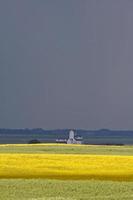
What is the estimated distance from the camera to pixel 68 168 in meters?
38.8

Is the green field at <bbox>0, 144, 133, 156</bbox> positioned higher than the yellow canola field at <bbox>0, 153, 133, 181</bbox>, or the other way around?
the green field at <bbox>0, 144, 133, 156</bbox>

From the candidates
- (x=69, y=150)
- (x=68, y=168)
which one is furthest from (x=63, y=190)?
(x=69, y=150)

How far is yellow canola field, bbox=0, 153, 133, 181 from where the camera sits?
34.6m

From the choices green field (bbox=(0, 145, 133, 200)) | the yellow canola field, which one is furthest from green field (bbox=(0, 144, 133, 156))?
green field (bbox=(0, 145, 133, 200))

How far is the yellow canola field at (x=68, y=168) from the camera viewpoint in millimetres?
34594

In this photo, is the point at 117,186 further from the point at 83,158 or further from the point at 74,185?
the point at 83,158

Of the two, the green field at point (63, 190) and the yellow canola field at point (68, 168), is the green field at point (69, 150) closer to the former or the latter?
the yellow canola field at point (68, 168)

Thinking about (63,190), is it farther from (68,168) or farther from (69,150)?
(69,150)

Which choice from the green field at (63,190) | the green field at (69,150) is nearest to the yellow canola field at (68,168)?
the green field at (63,190)

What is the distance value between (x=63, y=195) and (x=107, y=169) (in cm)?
1330

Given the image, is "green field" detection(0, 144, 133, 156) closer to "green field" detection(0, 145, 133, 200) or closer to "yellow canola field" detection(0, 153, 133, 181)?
"yellow canola field" detection(0, 153, 133, 181)

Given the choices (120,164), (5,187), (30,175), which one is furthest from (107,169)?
(5,187)

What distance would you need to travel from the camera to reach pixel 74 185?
29500 mm

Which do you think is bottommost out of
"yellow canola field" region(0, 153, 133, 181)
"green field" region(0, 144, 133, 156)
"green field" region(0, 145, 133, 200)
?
"green field" region(0, 145, 133, 200)
